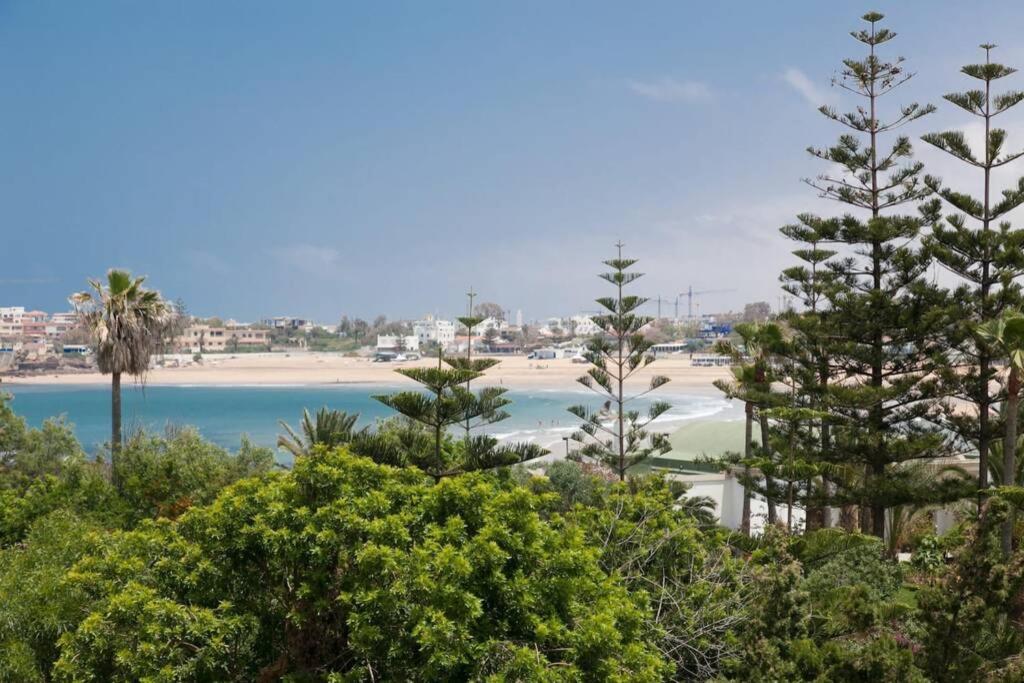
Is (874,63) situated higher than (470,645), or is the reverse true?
(874,63)

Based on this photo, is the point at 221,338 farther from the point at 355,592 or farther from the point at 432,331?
the point at 355,592

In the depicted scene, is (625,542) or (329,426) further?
(329,426)

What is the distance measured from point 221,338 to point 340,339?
1869cm

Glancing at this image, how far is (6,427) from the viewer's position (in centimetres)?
1655

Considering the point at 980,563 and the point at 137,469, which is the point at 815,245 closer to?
the point at 980,563

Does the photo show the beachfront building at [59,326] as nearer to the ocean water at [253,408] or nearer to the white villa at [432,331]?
the ocean water at [253,408]

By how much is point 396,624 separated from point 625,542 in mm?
2650

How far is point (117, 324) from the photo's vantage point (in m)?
14.0

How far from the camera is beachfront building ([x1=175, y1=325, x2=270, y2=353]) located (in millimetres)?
102812

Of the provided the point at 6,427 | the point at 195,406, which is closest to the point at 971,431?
the point at 6,427

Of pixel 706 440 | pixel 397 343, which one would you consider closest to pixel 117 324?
pixel 706 440

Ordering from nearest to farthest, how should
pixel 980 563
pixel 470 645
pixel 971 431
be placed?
pixel 470 645
pixel 980 563
pixel 971 431

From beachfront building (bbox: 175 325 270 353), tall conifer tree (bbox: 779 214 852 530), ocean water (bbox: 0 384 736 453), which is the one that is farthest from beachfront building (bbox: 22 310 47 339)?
tall conifer tree (bbox: 779 214 852 530)

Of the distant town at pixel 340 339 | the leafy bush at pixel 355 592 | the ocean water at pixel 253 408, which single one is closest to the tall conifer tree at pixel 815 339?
the leafy bush at pixel 355 592
